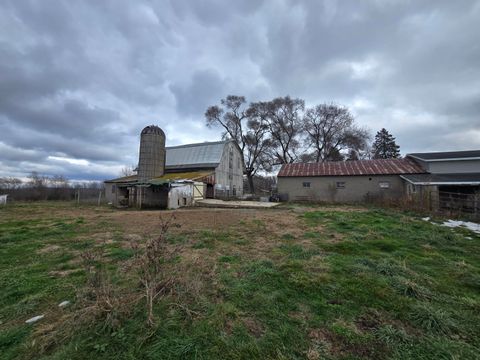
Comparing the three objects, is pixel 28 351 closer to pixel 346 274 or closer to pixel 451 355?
pixel 451 355

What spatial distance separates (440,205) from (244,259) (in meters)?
13.9

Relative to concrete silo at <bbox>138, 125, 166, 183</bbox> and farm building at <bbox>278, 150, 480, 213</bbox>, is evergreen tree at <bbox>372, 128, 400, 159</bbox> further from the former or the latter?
concrete silo at <bbox>138, 125, 166, 183</bbox>

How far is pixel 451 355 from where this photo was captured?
73.0 inches

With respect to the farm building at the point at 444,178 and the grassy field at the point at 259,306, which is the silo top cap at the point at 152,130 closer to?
the grassy field at the point at 259,306

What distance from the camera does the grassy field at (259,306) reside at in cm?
196

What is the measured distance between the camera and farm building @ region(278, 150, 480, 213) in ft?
47.7

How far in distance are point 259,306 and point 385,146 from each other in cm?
4492

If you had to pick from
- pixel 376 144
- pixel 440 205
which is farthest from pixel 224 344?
pixel 376 144

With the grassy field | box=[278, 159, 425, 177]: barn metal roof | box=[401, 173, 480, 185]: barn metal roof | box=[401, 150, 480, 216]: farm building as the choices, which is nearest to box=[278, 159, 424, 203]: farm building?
box=[278, 159, 425, 177]: barn metal roof

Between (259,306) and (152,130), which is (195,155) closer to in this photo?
(152,130)

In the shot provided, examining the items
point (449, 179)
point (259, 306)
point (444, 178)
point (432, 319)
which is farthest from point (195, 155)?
point (432, 319)

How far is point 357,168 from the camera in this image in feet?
65.3

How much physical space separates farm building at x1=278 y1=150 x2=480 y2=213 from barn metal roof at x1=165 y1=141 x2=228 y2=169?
25.8ft

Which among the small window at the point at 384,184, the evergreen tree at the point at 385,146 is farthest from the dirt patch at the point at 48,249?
the evergreen tree at the point at 385,146
